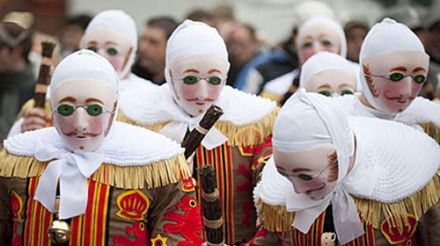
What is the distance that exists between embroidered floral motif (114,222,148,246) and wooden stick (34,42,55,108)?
1.99 meters

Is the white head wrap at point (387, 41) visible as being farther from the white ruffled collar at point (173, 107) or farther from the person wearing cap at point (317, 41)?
the person wearing cap at point (317, 41)

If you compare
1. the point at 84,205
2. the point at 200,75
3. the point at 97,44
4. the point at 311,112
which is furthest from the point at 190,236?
the point at 97,44

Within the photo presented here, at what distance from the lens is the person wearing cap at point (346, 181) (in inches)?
187

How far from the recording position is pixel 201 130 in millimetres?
5637

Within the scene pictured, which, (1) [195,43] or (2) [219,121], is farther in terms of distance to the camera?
(2) [219,121]

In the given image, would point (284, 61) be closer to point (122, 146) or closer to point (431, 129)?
point (431, 129)

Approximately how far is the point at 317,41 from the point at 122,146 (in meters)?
3.06

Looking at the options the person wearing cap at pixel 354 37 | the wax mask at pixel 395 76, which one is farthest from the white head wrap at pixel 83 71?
the person wearing cap at pixel 354 37

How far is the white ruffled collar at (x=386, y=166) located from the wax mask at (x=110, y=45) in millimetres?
2402

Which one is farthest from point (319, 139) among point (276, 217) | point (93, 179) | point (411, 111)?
point (411, 111)

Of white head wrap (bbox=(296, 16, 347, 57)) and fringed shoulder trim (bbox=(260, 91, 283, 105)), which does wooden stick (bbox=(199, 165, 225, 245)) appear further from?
white head wrap (bbox=(296, 16, 347, 57))

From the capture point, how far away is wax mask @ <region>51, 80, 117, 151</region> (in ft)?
16.5

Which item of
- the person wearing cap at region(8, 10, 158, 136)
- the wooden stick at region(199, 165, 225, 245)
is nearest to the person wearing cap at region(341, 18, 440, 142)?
the wooden stick at region(199, 165, 225, 245)

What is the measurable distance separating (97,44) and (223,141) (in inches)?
59.1
